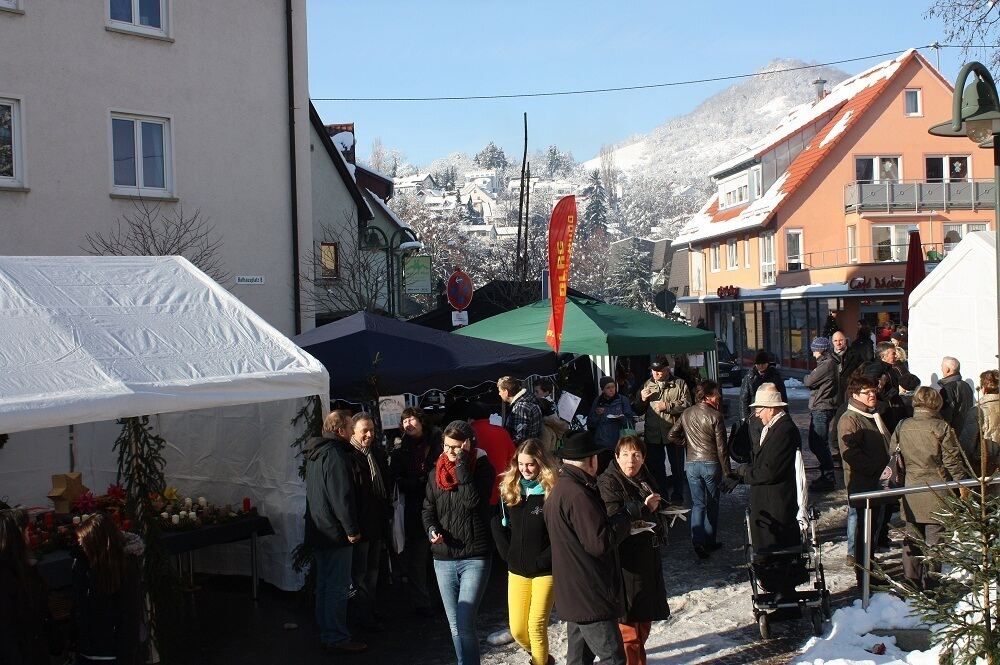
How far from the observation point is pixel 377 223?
33062mm

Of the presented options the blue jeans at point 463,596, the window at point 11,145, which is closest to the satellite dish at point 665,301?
the window at point 11,145

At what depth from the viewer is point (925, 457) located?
7.95m

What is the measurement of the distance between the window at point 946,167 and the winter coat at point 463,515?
37036mm

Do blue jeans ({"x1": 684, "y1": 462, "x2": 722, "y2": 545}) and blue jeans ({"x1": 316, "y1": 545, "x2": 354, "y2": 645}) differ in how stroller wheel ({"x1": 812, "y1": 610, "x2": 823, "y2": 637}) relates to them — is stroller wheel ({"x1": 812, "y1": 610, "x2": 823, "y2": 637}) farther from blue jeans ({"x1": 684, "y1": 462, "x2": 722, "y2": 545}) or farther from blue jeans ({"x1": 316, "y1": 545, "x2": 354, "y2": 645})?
blue jeans ({"x1": 316, "y1": 545, "x2": 354, "y2": 645})

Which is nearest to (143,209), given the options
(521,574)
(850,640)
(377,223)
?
(521,574)

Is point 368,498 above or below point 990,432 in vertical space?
below

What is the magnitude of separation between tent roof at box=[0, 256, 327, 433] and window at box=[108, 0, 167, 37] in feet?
26.3

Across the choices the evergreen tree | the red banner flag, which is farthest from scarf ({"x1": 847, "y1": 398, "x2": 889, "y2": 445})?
the evergreen tree

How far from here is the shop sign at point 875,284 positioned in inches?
1400

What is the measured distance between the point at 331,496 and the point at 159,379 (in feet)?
4.94

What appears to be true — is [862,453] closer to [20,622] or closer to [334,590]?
[334,590]

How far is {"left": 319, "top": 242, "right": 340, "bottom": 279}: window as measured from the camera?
23812 mm

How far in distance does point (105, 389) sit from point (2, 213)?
930 centimetres

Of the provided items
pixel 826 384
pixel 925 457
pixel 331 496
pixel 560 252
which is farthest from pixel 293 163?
pixel 925 457
